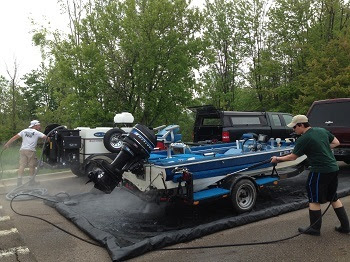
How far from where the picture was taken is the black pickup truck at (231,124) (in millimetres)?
9898

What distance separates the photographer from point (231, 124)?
9977 millimetres

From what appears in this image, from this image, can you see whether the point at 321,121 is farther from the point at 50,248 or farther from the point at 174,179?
the point at 50,248

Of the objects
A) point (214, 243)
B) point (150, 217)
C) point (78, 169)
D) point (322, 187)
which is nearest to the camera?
point (214, 243)

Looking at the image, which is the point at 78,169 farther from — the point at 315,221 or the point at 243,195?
the point at 315,221

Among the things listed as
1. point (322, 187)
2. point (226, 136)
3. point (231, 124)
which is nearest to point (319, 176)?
point (322, 187)

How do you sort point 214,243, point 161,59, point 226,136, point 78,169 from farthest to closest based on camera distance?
1. point 161,59
2. point 226,136
3. point 78,169
4. point 214,243

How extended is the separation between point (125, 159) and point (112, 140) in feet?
12.6

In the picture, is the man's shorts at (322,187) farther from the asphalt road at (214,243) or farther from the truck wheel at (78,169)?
the truck wheel at (78,169)

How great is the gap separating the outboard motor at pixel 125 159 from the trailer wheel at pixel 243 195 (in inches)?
62.6

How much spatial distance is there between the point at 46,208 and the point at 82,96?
8.76m

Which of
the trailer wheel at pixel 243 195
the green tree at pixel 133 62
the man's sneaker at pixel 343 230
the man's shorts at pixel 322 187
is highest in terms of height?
the green tree at pixel 133 62

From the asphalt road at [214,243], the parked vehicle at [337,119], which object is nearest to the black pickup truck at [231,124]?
the parked vehicle at [337,119]

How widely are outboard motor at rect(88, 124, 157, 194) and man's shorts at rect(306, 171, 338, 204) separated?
234 centimetres

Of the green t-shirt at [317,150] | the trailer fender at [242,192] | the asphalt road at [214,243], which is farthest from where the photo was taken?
the trailer fender at [242,192]
